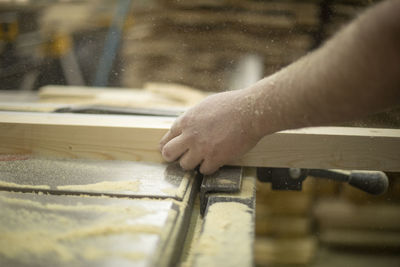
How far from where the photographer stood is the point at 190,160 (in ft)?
3.57

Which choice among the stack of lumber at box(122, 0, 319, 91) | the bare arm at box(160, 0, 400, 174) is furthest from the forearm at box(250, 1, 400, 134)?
the stack of lumber at box(122, 0, 319, 91)

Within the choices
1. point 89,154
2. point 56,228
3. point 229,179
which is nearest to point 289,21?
point 229,179

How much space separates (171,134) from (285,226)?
1758 mm

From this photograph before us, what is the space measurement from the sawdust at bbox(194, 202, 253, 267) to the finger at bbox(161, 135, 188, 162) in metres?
0.23

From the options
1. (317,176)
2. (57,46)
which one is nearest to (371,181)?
(317,176)

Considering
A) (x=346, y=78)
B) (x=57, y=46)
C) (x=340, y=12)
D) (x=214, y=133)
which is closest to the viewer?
(x=346, y=78)

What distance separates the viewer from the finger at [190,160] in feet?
3.53

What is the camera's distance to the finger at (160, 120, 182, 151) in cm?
112

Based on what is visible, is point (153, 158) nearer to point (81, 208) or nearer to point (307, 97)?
point (81, 208)

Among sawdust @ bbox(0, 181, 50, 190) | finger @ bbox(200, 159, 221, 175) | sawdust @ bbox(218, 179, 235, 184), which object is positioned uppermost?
finger @ bbox(200, 159, 221, 175)

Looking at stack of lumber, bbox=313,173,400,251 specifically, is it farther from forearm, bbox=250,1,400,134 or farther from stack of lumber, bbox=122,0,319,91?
forearm, bbox=250,1,400,134

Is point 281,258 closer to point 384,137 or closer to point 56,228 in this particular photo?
point 384,137

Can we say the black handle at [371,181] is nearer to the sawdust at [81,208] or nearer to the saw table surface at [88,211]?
the saw table surface at [88,211]

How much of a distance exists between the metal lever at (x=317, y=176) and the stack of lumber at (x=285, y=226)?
1.20 m
